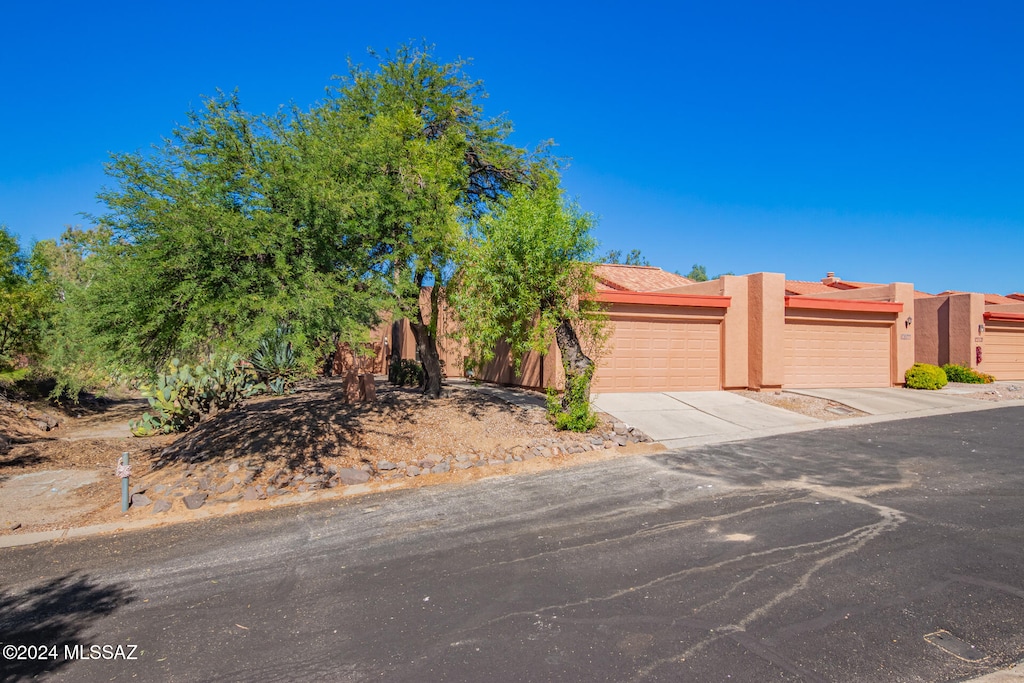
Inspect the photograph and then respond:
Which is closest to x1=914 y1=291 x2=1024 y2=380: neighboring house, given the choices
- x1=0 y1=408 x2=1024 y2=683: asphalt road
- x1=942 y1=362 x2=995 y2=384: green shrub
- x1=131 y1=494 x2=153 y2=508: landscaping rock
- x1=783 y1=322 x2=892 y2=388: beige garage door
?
x1=942 y1=362 x2=995 y2=384: green shrub

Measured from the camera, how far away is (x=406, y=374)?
59.8ft

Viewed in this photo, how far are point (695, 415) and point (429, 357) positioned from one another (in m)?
6.63

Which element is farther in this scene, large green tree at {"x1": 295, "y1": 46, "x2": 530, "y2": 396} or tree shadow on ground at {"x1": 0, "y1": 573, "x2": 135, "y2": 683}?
large green tree at {"x1": 295, "y1": 46, "x2": 530, "y2": 396}

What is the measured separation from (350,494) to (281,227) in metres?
4.17

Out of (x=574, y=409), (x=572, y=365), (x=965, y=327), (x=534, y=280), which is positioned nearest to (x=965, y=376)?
(x=965, y=327)

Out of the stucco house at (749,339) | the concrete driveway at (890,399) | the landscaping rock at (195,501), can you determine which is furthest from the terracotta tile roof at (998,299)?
the landscaping rock at (195,501)

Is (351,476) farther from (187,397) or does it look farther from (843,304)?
(843,304)

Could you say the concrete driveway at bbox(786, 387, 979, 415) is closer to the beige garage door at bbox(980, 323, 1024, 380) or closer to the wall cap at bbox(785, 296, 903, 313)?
the wall cap at bbox(785, 296, 903, 313)

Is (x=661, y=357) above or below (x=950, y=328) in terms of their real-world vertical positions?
below

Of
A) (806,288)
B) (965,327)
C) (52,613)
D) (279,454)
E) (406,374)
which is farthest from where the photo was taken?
(806,288)

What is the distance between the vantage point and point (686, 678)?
3.88 m

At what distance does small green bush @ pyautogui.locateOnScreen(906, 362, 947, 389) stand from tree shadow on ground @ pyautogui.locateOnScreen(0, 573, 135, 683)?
2255 centimetres

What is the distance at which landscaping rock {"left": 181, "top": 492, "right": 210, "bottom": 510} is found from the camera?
27.5 feet

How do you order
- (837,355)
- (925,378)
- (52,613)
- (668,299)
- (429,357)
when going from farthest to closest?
(925,378), (837,355), (668,299), (429,357), (52,613)
